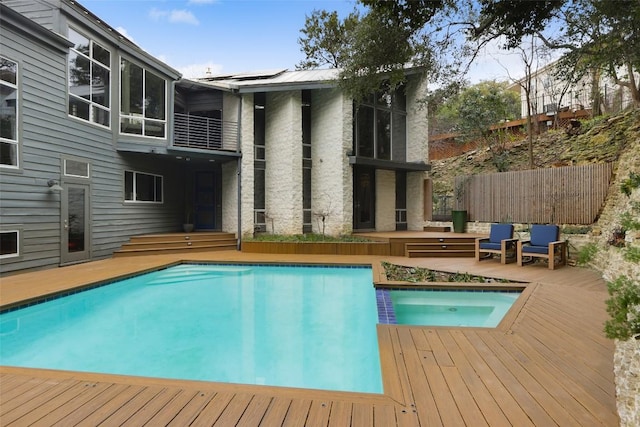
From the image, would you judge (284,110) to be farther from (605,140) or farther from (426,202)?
(605,140)

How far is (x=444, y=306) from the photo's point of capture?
5516 millimetres

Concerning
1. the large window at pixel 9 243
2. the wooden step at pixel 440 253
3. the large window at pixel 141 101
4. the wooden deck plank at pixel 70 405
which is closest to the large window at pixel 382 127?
the wooden step at pixel 440 253

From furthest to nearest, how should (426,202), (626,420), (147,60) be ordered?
(426,202) < (147,60) < (626,420)

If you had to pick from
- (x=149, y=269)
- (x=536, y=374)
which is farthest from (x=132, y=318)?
(x=536, y=374)

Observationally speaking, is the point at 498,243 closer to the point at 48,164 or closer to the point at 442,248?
the point at 442,248

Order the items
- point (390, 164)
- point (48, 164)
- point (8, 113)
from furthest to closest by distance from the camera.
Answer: point (390, 164)
point (48, 164)
point (8, 113)

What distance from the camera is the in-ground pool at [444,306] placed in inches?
191

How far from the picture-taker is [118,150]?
32.8 ft

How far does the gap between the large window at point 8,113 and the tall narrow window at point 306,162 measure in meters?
7.77

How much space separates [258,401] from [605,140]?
45.6ft

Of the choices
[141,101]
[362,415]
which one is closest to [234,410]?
[362,415]

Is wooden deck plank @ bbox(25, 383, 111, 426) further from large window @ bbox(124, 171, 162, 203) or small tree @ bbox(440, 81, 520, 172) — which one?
small tree @ bbox(440, 81, 520, 172)

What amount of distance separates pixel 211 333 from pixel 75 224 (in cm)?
628

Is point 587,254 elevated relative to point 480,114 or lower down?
lower down
